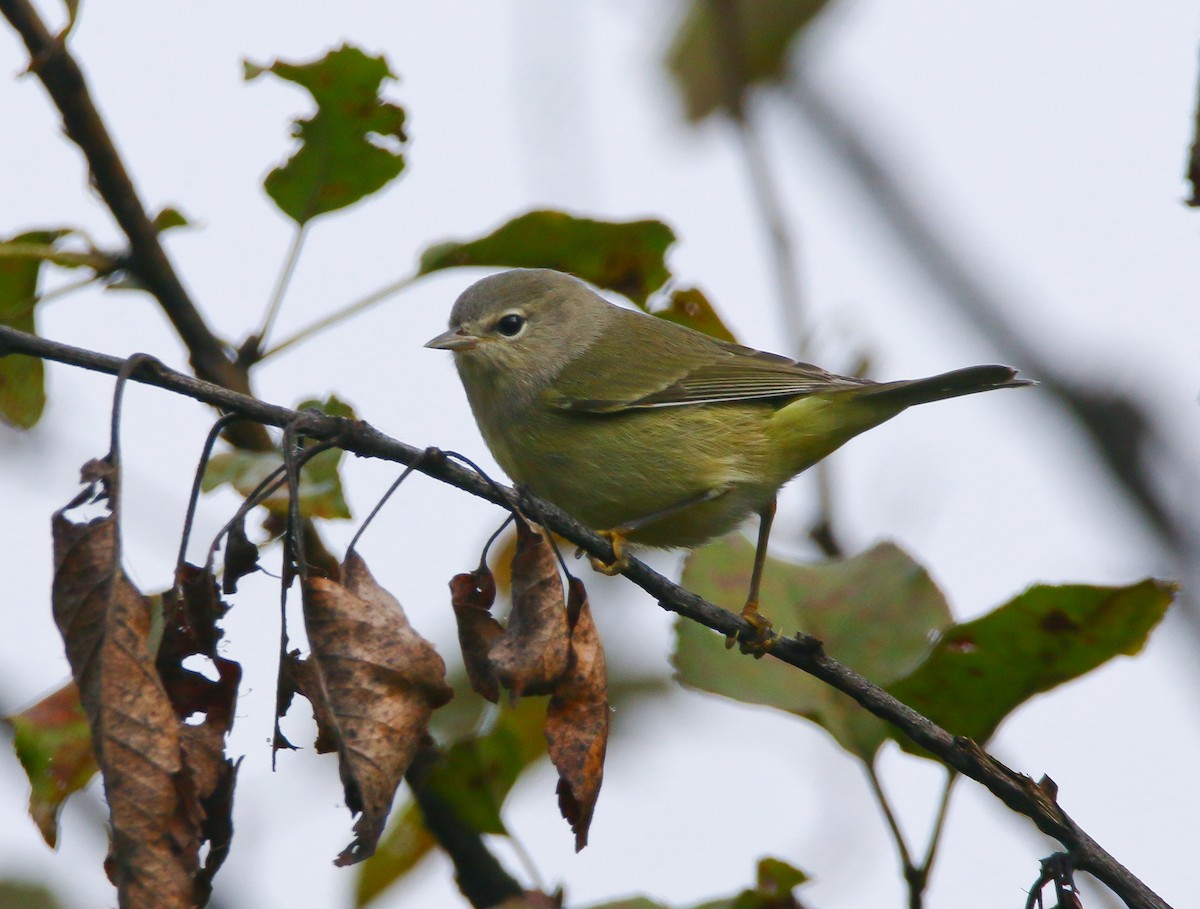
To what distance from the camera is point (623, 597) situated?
4637 millimetres

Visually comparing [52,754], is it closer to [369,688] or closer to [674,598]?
[369,688]

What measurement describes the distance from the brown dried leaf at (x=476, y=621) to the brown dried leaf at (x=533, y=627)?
3cm

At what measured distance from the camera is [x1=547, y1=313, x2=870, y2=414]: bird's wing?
4281mm

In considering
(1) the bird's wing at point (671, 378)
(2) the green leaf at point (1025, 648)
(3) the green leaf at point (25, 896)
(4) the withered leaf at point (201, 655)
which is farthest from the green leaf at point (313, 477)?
(1) the bird's wing at point (671, 378)

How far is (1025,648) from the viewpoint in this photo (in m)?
2.57

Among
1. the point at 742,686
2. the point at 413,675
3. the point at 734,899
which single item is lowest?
the point at 734,899

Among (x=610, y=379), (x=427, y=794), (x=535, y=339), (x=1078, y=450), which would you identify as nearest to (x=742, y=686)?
(x=427, y=794)

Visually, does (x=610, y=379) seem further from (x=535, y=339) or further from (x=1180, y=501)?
(x=1180, y=501)

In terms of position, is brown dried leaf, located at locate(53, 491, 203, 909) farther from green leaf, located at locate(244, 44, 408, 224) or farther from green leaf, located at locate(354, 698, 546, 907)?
green leaf, located at locate(244, 44, 408, 224)

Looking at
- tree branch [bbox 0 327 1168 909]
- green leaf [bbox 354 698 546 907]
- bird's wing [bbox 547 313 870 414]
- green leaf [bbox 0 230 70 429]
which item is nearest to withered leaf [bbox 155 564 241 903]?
tree branch [bbox 0 327 1168 909]

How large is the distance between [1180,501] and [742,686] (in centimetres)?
151

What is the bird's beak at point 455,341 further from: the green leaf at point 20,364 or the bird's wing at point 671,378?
the green leaf at point 20,364

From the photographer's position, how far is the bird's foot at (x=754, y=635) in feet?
8.44

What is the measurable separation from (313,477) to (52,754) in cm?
72
